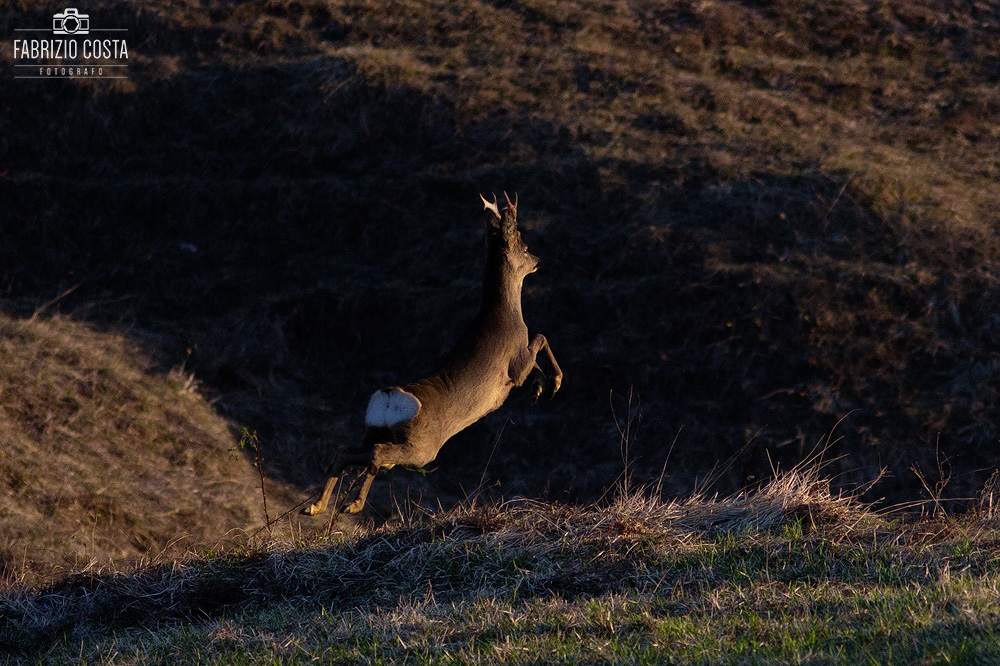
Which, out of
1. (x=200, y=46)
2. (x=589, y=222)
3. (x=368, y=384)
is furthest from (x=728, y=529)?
(x=200, y=46)

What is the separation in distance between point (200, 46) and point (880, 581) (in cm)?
1572

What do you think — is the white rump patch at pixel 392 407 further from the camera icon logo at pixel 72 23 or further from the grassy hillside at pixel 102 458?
the camera icon logo at pixel 72 23

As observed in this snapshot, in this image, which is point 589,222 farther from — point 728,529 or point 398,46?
point 728,529

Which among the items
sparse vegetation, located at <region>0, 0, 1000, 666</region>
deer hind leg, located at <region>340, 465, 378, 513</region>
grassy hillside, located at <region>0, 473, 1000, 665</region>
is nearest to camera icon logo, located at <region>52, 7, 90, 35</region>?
sparse vegetation, located at <region>0, 0, 1000, 666</region>

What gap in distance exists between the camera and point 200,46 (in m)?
18.2

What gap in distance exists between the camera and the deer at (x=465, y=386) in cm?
530

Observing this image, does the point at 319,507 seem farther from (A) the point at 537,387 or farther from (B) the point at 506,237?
(B) the point at 506,237

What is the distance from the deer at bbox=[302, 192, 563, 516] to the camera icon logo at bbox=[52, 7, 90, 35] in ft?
51.1

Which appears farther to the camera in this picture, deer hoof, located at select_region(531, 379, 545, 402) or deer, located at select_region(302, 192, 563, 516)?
deer hoof, located at select_region(531, 379, 545, 402)

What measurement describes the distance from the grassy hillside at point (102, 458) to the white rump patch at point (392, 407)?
543cm

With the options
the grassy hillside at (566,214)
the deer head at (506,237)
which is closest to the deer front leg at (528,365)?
the deer head at (506,237)

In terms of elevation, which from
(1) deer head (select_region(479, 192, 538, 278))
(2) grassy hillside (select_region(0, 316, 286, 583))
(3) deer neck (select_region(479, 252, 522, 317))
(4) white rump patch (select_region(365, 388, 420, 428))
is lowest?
(2) grassy hillside (select_region(0, 316, 286, 583))

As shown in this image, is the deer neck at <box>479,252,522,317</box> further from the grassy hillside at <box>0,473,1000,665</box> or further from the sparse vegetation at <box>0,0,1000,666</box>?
the sparse vegetation at <box>0,0,1000,666</box>

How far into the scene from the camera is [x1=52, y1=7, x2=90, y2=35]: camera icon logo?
18594mm
